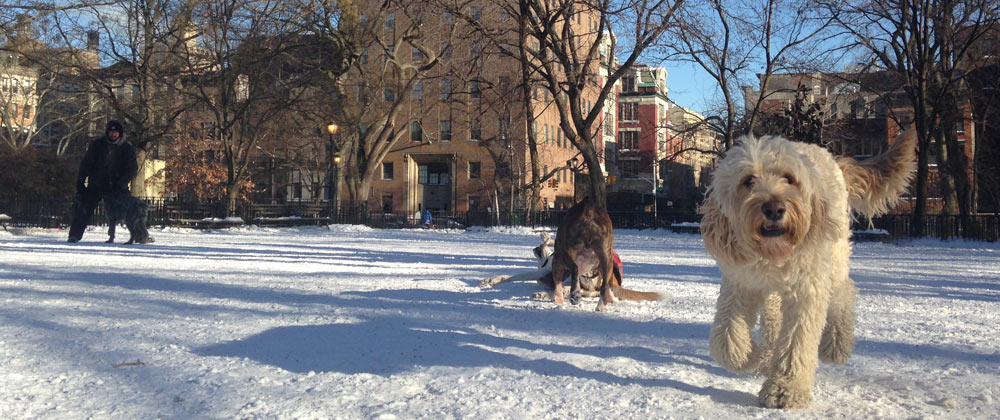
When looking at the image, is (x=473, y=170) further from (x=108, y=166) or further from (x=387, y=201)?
(x=108, y=166)

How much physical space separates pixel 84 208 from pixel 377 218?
2323 cm

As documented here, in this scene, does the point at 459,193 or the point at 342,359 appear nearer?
the point at 342,359

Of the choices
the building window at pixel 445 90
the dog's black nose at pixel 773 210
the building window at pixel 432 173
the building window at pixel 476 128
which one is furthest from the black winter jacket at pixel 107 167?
the building window at pixel 432 173

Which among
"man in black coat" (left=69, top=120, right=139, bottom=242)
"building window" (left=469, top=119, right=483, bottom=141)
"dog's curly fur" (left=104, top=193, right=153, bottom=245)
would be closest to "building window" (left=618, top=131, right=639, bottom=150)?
"building window" (left=469, top=119, right=483, bottom=141)

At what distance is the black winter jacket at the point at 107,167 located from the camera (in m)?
14.9

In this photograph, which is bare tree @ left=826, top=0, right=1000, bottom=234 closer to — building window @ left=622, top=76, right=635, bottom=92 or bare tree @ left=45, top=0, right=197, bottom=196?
bare tree @ left=45, top=0, right=197, bottom=196

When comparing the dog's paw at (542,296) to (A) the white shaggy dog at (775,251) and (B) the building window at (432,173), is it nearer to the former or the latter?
(A) the white shaggy dog at (775,251)

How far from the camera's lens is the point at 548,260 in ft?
29.6

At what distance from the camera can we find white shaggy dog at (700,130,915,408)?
359cm

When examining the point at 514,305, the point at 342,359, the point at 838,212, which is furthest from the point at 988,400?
the point at 514,305

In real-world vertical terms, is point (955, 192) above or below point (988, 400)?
above

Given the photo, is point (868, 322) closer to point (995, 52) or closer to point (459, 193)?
point (995, 52)

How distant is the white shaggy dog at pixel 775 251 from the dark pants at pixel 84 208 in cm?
1425

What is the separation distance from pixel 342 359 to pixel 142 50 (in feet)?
101
